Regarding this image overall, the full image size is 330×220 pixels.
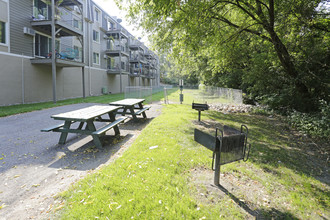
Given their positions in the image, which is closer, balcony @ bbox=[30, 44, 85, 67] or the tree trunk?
the tree trunk

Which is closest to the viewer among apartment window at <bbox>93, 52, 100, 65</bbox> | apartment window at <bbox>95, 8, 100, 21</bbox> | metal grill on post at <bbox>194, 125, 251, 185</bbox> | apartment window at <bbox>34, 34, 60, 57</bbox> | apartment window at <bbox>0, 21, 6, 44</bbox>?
metal grill on post at <bbox>194, 125, 251, 185</bbox>

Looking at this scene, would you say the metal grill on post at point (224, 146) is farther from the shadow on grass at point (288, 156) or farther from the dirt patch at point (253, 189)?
the shadow on grass at point (288, 156)

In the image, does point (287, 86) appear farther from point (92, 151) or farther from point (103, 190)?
point (103, 190)

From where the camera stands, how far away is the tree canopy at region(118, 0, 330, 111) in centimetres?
762

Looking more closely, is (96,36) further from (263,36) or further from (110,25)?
(263,36)

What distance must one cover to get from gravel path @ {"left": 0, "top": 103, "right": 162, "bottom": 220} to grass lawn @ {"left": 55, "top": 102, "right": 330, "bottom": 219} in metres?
0.44

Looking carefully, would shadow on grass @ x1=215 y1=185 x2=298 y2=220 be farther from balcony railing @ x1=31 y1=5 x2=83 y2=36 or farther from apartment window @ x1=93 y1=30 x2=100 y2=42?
apartment window @ x1=93 y1=30 x2=100 y2=42

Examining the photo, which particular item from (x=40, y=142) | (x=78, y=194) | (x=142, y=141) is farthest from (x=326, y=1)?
(x=40, y=142)

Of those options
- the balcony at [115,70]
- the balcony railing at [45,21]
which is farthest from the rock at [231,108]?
the balcony at [115,70]

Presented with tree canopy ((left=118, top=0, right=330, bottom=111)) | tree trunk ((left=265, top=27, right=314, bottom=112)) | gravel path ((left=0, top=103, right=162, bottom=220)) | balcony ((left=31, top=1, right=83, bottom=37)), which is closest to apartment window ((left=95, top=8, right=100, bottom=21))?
balcony ((left=31, top=1, right=83, bottom=37))

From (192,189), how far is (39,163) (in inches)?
129

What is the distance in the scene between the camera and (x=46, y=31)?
1515 centimetres

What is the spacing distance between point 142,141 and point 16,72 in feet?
39.7

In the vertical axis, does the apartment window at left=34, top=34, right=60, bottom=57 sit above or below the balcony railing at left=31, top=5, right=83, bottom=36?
below
